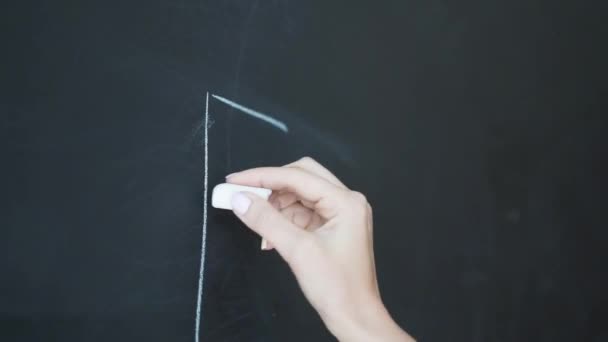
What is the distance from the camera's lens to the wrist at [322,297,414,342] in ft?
2.00

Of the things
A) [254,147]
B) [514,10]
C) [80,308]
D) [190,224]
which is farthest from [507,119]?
[80,308]

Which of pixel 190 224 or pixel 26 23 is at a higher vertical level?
pixel 26 23

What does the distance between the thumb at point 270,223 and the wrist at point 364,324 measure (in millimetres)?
102

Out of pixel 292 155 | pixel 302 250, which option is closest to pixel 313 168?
pixel 292 155

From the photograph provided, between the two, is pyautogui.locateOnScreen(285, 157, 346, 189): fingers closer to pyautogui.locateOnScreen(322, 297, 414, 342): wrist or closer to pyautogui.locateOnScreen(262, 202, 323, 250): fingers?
pyautogui.locateOnScreen(262, 202, 323, 250): fingers

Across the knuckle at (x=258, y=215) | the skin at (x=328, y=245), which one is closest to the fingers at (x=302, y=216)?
the skin at (x=328, y=245)

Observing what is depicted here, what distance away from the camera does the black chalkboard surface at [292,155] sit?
0.54 meters

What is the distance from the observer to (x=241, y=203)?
1.92 ft

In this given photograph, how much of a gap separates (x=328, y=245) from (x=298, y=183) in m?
0.09

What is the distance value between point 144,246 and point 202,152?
0.42 feet

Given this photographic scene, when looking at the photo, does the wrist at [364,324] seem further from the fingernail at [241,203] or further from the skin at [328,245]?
the fingernail at [241,203]

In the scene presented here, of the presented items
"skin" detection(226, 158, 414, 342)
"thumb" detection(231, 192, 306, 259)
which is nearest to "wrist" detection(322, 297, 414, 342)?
"skin" detection(226, 158, 414, 342)

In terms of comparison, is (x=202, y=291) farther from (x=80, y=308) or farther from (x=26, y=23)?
(x=26, y=23)

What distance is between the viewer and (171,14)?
0.61 m
